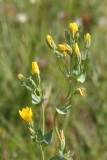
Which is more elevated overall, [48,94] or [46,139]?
[46,139]

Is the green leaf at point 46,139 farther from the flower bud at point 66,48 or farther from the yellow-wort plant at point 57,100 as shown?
the flower bud at point 66,48

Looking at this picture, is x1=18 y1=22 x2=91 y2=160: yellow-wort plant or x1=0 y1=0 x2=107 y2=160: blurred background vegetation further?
x1=0 y1=0 x2=107 y2=160: blurred background vegetation

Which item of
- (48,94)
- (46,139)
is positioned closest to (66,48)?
(46,139)

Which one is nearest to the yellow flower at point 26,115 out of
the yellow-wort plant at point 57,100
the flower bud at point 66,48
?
the yellow-wort plant at point 57,100

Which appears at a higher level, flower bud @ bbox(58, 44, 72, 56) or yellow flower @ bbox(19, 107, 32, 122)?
flower bud @ bbox(58, 44, 72, 56)

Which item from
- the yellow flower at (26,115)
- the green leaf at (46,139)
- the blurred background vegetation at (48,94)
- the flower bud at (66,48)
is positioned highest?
the flower bud at (66,48)

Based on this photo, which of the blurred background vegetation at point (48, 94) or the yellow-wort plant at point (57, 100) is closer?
the yellow-wort plant at point (57, 100)

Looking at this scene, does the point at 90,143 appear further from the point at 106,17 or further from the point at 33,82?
the point at 106,17

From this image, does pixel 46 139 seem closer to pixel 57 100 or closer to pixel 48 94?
pixel 57 100

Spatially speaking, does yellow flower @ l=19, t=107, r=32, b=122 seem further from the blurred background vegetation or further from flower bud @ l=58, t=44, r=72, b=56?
the blurred background vegetation

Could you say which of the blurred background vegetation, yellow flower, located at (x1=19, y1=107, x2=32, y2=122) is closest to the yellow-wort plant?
yellow flower, located at (x1=19, y1=107, x2=32, y2=122)

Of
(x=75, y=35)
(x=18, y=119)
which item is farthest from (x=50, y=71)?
(x=75, y=35)
